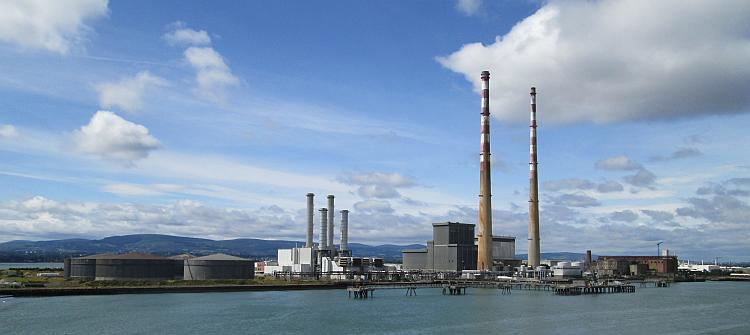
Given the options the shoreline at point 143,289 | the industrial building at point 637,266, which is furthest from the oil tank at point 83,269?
the industrial building at point 637,266

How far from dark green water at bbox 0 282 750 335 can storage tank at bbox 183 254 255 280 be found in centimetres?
1627

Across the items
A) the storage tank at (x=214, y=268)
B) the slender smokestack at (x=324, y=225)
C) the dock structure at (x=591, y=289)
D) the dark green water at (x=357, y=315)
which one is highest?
the slender smokestack at (x=324, y=225)

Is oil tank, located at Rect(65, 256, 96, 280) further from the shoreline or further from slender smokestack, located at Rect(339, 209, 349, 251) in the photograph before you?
slender smokestack, located at Rect(339, 209, 349, 251)

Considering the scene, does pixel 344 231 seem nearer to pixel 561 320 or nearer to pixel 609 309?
pixel 609 309

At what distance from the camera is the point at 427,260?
130 m

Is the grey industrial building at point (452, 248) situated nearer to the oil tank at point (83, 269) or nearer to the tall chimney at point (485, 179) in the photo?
the tall chimney at point (485, 179)

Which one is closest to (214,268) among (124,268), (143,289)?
(124,268)

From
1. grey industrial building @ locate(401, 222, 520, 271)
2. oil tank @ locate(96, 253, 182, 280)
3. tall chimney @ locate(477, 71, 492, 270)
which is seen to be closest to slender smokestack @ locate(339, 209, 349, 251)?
grey industrial building @ locate(401, 222, 520, 271)

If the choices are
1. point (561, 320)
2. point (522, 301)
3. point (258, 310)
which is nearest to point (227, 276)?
point (258, 310)

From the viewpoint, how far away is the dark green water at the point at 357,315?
4994cm

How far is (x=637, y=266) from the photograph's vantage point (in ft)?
535

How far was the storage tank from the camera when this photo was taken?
321 ft

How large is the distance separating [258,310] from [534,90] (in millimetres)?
76588

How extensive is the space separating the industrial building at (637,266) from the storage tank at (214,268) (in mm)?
79577
